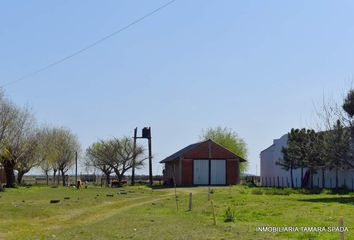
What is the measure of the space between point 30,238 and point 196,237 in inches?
218

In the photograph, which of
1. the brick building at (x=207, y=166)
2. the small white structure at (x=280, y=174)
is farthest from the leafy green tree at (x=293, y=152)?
the brick building at (x=207, y=166)

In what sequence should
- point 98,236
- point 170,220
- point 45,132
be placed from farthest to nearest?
point 45,132 → point 170,220 → point 98,236

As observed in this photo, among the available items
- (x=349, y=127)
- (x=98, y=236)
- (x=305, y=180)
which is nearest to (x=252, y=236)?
(x=98, y=236)

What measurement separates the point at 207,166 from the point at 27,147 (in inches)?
823

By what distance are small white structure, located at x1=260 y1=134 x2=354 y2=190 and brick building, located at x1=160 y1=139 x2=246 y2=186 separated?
6.18 m

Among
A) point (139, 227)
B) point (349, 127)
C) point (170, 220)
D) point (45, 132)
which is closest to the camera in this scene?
point (139, 227)

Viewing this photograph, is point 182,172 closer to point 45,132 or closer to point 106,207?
point 45,132

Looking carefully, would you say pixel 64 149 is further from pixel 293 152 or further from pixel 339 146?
pixel 339 146

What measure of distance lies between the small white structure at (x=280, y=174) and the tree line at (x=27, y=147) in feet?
96.8

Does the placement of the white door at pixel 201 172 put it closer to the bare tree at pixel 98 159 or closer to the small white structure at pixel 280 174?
the small white structure at pixel 280 174

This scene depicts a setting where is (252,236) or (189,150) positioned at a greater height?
(189,150)

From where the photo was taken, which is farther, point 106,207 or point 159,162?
point 159,162

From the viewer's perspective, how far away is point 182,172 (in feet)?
225

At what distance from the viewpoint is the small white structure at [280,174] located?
59956mm
